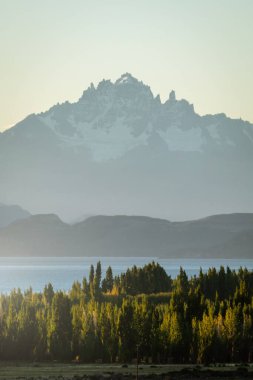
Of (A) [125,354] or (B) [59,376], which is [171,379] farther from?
(A) [125,354]

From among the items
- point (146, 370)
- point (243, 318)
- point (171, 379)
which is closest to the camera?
point (171, 379)

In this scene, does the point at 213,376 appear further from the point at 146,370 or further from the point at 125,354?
the point at 125,354

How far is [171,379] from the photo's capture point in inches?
5866

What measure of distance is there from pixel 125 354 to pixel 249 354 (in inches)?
927

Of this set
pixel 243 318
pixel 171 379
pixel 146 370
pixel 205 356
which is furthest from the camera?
pixel 243 318

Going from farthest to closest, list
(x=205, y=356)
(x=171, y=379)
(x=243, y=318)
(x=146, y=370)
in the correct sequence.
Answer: (x=243, y=318)
(x=205, y=356)
(x=146, y=370)
(x=171, y=379)

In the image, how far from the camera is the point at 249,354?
188250 millimetres

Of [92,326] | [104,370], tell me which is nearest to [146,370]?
[104,370]

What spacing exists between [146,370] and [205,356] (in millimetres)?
21016

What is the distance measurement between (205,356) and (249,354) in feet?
34.1

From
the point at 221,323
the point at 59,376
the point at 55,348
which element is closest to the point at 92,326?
the point at 55,348

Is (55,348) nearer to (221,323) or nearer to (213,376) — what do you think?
(221,323)

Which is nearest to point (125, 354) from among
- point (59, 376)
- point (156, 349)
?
point (156, 349)

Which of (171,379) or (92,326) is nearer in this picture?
(171,379)
